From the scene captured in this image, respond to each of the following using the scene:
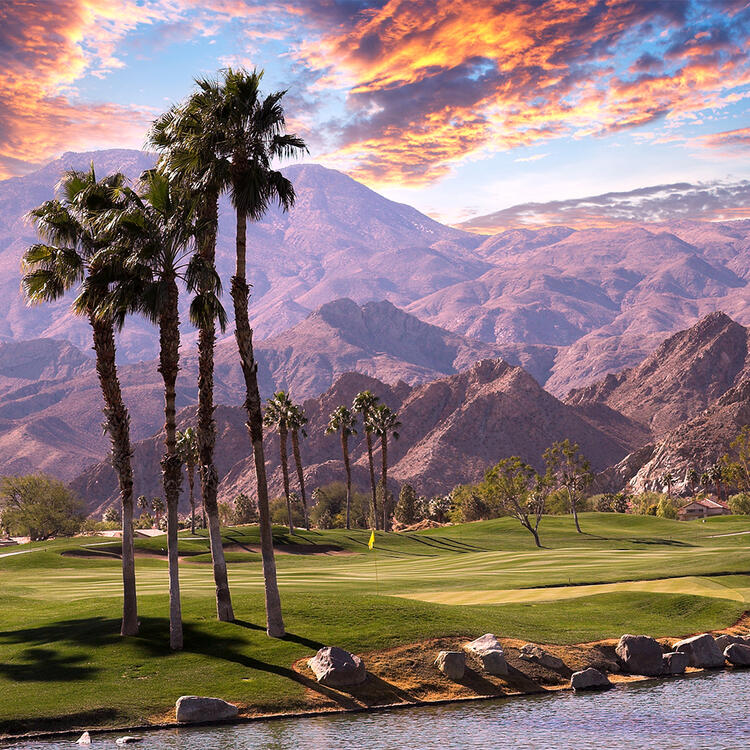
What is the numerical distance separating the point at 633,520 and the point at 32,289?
88887 mm

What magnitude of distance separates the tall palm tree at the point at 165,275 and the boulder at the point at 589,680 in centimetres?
1306

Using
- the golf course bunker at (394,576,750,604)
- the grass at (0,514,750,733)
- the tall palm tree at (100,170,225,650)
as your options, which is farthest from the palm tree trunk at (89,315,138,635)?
the golf course bunker at (394,576,750,604)

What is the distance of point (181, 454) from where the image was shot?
31344mm

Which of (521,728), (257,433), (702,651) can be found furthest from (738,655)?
(257,433)

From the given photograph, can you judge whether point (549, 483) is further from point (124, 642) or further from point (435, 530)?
point (124, 642)

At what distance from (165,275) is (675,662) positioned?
863 inches

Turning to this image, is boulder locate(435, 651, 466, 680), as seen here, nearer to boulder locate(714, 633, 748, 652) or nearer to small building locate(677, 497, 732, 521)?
boulder locate(714, 633, 748, 652)

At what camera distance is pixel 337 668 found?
27.3m

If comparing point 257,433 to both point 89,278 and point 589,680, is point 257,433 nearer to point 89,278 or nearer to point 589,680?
point 89,278

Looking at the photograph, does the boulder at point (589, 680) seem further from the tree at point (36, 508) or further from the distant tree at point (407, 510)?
the distant tree at point (407, 510)

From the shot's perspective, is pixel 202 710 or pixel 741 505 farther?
pixel 741 505

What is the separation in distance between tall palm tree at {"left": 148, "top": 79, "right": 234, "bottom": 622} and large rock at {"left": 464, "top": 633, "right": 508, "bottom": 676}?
9.33 meters

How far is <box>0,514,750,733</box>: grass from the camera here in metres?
26.4

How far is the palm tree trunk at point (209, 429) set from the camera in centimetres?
3083
